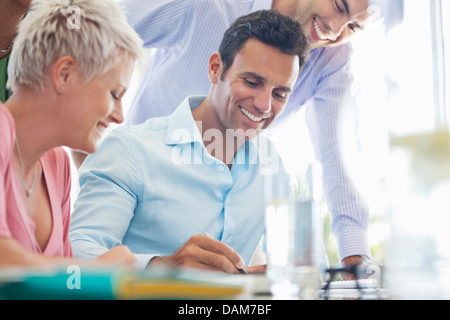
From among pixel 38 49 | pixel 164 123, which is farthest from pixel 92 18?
pixel 164 123

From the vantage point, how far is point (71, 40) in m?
0.78

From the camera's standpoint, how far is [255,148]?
1505 millimetres

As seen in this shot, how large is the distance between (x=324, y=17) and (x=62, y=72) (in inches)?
43.2

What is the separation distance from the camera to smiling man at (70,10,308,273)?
1213mm

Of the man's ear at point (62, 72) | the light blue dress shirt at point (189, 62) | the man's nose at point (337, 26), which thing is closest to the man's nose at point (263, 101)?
the light blue dress shirt at point (189, 62)

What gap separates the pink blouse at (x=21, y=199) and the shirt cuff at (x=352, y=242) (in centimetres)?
84

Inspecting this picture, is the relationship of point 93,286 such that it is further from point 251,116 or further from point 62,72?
point 251,116

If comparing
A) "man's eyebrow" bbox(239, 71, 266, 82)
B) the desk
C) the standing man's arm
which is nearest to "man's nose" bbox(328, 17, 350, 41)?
the standing man's arm

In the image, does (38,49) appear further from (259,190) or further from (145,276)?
(259,190)

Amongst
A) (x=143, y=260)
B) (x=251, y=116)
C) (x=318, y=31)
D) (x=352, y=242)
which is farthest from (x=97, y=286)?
(x=318, y=31)

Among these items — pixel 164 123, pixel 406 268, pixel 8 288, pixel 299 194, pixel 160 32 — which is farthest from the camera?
pixel 160 32

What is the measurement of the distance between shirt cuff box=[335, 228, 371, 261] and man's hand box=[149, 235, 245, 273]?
671 mm

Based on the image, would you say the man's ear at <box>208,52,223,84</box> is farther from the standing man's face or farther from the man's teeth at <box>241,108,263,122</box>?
the standing man's face

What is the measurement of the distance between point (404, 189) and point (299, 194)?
0.18 metres
